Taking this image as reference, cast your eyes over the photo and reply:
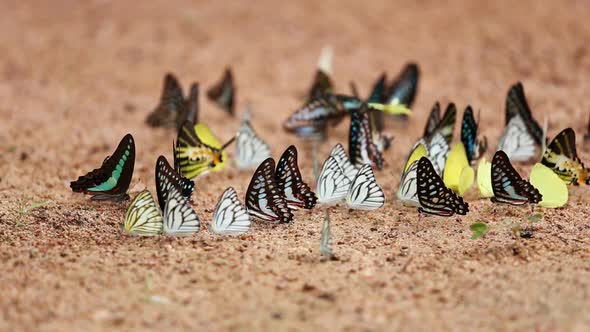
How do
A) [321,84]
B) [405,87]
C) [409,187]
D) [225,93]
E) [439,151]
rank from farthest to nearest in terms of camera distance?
1. [225,93]
2. [321,84]
3. [405,87]
4. [439,151]
5. [409,187]

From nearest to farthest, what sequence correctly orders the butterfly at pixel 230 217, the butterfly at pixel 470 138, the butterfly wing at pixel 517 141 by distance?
the butterfly at pixel 230 217, the butterfly at pixel 470 138, the butterfly wing at pixel 517 141

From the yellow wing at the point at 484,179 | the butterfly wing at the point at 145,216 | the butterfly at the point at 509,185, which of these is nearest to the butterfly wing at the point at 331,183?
the yellow wing at the point at 484,179

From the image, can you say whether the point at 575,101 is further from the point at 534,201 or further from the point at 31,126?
the point at 31,126

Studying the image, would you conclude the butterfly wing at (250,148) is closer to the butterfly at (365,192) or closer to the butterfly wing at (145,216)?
the butterfly at (365,192)

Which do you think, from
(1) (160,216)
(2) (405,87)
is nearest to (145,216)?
(1) (160,216)

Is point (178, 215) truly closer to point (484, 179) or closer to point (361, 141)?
point (361, 141)

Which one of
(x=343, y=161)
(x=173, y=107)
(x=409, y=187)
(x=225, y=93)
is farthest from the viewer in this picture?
(x=225, y=93)
